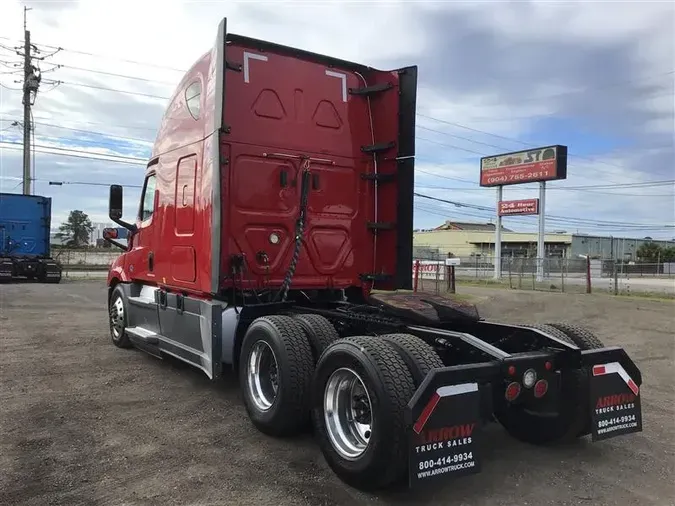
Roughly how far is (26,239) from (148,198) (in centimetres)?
1981

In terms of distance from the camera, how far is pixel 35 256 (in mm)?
24656

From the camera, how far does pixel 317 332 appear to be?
4871 millimetres

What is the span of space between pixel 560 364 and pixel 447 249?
81564mm

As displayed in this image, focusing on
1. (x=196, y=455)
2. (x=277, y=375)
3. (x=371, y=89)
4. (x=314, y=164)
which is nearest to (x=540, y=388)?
(x=277, y=375)

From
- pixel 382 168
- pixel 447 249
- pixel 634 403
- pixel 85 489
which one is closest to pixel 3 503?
pixel 85 489

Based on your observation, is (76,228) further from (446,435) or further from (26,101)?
(446,435)

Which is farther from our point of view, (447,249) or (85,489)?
(447,249)

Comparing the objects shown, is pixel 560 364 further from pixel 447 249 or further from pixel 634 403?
pixel 447 249

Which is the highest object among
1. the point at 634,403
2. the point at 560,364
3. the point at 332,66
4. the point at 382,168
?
the point at 332,66

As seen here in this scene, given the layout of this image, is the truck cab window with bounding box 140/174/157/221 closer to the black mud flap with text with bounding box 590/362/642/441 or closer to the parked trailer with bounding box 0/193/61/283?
the black mud flap with text with bounding box 590/362/642/441

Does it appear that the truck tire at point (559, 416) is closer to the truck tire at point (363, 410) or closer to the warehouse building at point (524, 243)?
the truck tire at point (363, 410)

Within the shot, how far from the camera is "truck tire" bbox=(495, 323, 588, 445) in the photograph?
4.20 m

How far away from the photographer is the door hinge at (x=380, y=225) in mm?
6738

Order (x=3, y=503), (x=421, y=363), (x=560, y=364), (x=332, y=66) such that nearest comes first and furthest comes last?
1. (x=3, y=503)
2. (x=421, y=363)
3. (x=560, y=364)
4. (x=332, y=66)
